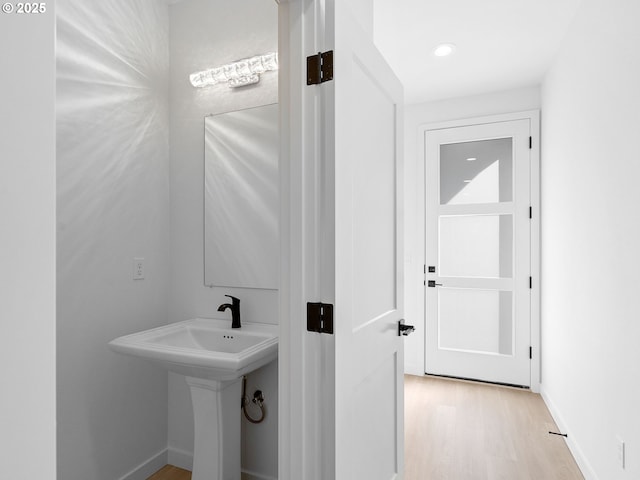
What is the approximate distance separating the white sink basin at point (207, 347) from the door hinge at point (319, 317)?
1.62 ft

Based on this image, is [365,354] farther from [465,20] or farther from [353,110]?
[465,20]

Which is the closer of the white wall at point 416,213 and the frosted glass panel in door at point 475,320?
the frosted glass panel in door at point 475,320

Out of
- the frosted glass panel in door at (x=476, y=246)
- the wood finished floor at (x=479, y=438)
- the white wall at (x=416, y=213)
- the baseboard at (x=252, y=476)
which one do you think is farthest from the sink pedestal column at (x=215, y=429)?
the frosted glass panel in door at (x=476, y=246)

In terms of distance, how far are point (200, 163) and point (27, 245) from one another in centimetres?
193

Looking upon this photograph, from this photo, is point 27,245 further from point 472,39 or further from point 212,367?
point 472,39

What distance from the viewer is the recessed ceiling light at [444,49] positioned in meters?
2.74

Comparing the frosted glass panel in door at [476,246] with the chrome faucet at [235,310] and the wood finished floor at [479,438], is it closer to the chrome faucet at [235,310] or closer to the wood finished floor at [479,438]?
the wood finished floor at [479,438]

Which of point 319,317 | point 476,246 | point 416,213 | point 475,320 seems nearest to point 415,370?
point 475,320

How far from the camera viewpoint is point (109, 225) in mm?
1979

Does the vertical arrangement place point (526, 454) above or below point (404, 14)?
below

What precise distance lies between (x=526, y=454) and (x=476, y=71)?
9.09 ft

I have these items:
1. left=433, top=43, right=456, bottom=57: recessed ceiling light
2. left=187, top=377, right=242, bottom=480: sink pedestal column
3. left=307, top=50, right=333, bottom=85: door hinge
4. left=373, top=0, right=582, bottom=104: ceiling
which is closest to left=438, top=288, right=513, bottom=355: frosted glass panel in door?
left=373, top=0, right=582, bottom=104: ceiling

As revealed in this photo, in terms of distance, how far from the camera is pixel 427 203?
12.5ft

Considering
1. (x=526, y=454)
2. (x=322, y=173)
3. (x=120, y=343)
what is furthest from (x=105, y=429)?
(x=526, y=454)
